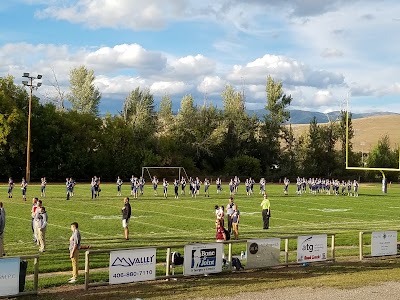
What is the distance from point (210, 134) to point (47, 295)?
2970 inches

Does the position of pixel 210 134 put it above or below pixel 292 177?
above

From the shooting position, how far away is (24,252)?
1912 centimetres

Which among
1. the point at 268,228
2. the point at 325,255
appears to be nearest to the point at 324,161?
the point at 268,228

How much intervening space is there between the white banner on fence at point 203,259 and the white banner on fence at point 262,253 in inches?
43.5

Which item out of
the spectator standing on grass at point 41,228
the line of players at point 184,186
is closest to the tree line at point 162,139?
the line of players at point 184,186

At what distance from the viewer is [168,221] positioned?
29.5 m

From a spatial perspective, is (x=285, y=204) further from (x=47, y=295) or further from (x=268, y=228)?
(x=47, y=295)

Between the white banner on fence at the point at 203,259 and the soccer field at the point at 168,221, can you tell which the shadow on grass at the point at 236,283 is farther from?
the soccer field at the point at 168,221

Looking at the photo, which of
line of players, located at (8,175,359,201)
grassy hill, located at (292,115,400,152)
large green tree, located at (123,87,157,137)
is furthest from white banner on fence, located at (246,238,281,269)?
grassy hill, located at (292,115,400,152)

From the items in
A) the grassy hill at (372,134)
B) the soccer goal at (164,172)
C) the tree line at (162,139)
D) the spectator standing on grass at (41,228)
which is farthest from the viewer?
the grassy hill at (372,134)

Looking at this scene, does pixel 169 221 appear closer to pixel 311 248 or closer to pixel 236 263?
pixel 311 248

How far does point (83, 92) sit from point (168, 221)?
217 feet

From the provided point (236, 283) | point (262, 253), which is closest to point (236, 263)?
point (262, 253)

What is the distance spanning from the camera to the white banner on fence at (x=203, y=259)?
15656mm
